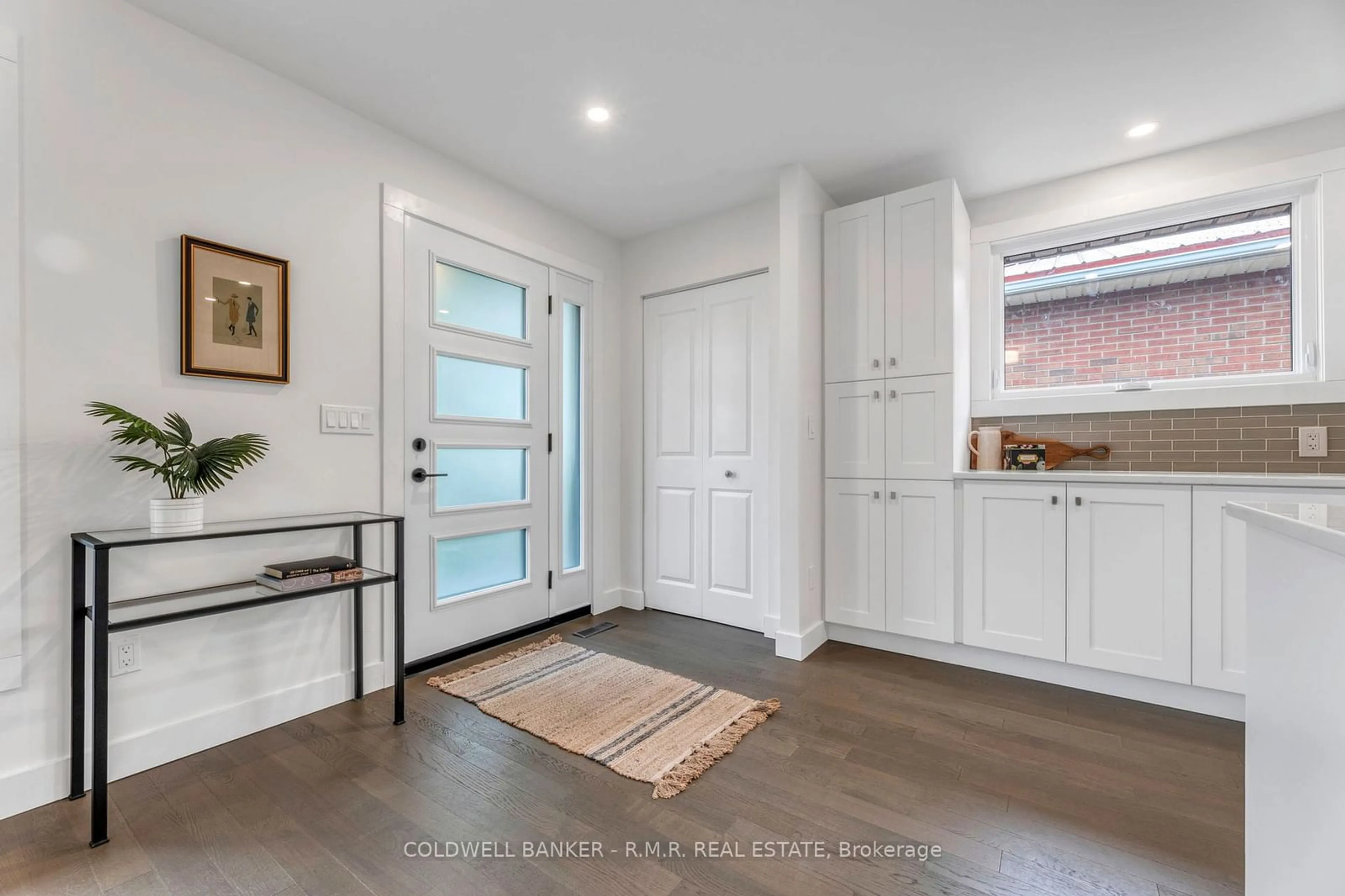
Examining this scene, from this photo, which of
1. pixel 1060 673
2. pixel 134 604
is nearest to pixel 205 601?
pixel 134 604

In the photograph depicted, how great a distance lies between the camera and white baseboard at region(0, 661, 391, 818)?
5.33ft

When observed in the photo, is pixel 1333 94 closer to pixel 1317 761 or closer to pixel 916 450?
pixel 916 450

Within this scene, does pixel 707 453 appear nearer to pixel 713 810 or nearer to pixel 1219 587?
pixel 713 810

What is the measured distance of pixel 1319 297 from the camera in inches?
96.0

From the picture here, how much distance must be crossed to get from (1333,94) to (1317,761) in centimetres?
295

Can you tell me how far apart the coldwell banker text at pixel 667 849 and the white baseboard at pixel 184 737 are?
3.35 ft

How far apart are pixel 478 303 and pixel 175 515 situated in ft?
5.42

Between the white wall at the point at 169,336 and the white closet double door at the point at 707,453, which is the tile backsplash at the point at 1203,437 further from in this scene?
the white wall at the point at 169,336

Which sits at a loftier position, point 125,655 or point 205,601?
point 205,601

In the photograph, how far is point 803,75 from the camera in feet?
7.28

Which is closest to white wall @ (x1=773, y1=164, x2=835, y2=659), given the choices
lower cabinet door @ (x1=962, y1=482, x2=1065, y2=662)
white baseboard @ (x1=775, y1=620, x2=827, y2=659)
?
white baseboard @ (x1=775, y1=620, x2=827, y2=659)

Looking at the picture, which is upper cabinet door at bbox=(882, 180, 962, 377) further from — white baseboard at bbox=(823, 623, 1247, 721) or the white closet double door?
white baseboard at bbox=(823, 623, 1247, 721)

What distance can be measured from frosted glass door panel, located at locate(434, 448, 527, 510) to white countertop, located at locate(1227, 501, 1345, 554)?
2.78 metres

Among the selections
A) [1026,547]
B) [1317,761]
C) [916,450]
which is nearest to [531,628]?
[916,450]
